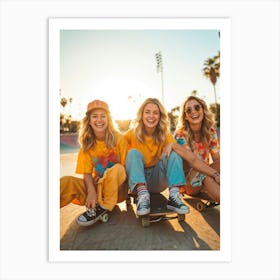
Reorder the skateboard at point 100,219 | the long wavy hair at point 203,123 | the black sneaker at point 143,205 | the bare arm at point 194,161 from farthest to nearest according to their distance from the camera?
the long wavy hair at point 203,123 → the bare arm at point 194,161 → the skateboard at point 100,219 → the black sneaker at point 143,205

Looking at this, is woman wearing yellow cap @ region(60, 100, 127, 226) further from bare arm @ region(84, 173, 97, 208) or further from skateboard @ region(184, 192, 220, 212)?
skateboard @ region(184, 192, 220, 212)

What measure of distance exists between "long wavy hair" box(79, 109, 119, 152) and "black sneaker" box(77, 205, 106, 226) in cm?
47

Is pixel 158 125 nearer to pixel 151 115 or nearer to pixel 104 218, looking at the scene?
pixel 151 115

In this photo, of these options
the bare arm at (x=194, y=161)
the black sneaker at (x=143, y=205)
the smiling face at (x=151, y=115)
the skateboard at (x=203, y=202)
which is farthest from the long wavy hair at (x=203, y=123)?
the black sneaker at (x=143, y=205)

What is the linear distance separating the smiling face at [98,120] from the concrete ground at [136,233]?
30 centimetres

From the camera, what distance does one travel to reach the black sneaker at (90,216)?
7.44 ft

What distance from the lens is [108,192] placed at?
231cm

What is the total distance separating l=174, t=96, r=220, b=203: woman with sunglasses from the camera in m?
2.42

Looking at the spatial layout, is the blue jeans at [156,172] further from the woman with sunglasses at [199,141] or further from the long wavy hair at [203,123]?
the long wavy hair at [203,123]

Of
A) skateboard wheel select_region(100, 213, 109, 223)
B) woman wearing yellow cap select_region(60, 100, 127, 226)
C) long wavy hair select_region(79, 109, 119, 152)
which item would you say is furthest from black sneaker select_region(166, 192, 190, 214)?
long wavy hair select_region(79, 109, 119, 152)
